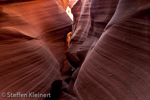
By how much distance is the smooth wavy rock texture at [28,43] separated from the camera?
1.92 m

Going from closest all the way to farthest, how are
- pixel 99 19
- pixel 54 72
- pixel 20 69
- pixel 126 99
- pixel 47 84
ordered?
pixel 126 99
pixel 20 69
pixel 47 84
pixel 54 72
pixel 99 19

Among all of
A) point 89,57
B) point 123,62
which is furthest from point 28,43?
point 123,62

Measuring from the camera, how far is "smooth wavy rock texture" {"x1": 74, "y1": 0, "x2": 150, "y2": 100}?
1.36 meters

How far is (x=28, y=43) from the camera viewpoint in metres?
2.38

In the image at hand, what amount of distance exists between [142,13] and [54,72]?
2306 millimetres

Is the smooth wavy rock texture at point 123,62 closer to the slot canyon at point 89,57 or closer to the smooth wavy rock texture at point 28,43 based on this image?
the slot canyon at point 89,57

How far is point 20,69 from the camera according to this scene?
2.03 m

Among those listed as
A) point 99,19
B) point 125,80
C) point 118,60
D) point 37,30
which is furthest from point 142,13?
point 37,30

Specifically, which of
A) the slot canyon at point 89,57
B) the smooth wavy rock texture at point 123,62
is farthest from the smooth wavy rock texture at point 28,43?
the smooth wavy rock texture at point 123,62

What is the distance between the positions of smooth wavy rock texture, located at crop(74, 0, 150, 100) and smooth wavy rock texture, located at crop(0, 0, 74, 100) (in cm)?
92

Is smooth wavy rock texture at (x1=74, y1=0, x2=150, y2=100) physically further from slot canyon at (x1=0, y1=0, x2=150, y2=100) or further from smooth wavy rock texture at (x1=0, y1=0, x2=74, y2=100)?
smooth wavy rock texture at (x1=0, y1=0, x2=74, y2=100)

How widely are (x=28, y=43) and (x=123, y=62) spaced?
1.91 meters

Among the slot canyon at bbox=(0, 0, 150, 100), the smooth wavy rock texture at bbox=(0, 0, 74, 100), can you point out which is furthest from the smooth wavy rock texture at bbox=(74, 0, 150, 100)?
the smooth wavy rock texture at bbox=(0, 0, 74, 100)

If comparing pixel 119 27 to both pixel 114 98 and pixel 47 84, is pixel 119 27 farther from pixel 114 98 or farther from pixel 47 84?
pixel 47 84
